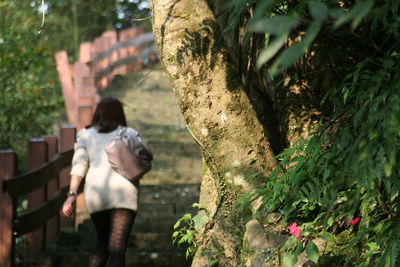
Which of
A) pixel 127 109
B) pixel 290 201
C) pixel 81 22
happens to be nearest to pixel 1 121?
pixel 127 109

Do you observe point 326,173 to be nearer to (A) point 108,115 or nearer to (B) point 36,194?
(A) point 108,115

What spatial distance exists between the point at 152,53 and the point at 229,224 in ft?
49.0

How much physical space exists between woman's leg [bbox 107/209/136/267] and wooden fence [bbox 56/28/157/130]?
4.42 metres

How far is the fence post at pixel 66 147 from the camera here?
335 inches

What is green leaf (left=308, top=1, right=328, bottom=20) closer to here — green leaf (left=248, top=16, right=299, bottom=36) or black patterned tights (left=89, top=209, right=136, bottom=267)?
green leaf (left=248, top=16, right=299, bottom=36)

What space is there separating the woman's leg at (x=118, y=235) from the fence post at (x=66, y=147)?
268 centimetres

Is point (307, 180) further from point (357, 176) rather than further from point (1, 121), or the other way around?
point (1, 121)

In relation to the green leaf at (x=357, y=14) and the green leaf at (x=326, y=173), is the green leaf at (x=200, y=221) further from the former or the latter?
the green leaf at (x=357, y=14)

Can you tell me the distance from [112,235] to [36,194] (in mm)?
2120

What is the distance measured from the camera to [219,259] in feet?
15.7

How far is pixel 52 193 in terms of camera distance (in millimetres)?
8234

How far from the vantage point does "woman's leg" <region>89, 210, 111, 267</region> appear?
604 cm

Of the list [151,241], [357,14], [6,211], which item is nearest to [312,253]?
[357,14]

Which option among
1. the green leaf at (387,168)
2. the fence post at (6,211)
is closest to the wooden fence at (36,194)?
the fence post at (6,211)
